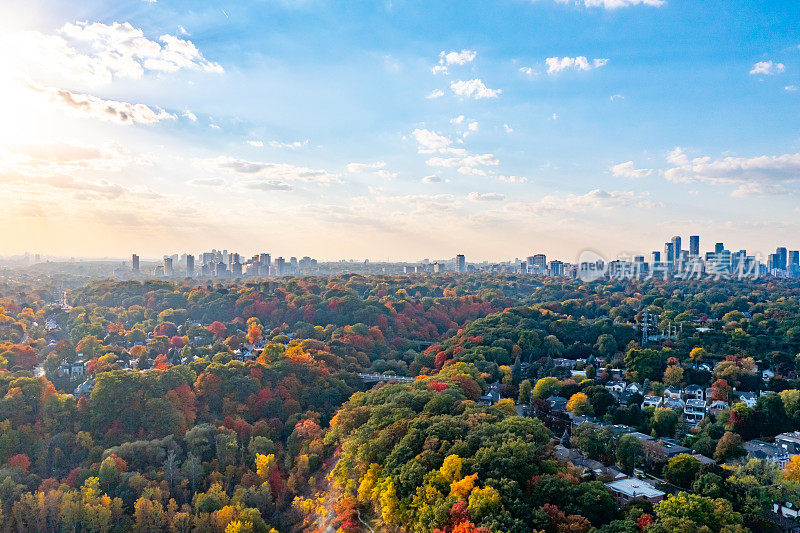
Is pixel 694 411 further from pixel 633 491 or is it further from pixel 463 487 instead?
pixel 463 487

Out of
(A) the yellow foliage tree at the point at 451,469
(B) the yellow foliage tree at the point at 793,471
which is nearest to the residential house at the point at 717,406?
(B) the yellow foliage tree at the point at 793,471

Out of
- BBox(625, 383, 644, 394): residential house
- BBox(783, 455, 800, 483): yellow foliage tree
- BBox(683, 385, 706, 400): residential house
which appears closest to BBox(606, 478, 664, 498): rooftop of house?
BBox(783, 455, 800, 483): yellow foliage tree

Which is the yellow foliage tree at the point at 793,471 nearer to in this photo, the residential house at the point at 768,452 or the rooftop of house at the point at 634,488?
the residential house at the point at 768,452

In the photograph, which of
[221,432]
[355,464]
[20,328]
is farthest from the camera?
[20,328]

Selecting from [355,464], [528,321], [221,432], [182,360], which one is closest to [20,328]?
[182,360]

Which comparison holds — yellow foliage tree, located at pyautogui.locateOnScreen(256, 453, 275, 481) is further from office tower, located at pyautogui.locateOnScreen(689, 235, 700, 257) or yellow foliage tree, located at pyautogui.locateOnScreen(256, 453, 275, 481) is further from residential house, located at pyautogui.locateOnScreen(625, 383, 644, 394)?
office tower, located at pyautogui.locateOnScreen(689, 235, 700, 257)

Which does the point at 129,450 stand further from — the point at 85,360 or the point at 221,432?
the point at 85,360
